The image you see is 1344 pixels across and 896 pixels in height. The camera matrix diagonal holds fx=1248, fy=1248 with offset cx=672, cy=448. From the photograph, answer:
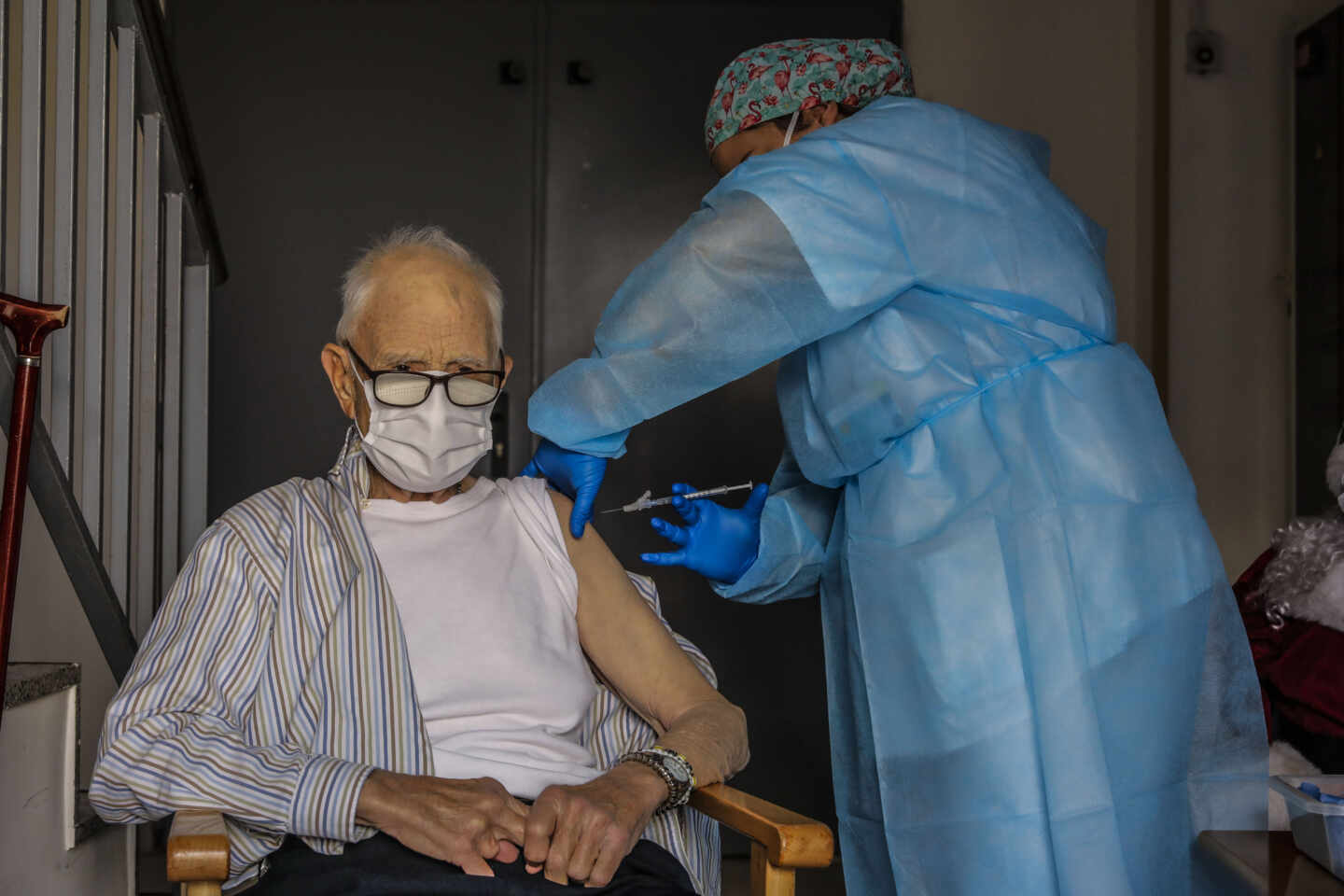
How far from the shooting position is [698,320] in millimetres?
1613

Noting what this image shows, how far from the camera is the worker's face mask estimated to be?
1.68 m

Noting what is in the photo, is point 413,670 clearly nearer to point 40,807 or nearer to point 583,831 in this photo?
A: point 583,831

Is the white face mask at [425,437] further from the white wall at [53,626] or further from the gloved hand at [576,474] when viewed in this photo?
the white wall at [53,626]

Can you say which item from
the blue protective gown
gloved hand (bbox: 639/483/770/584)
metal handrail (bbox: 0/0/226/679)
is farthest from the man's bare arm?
metal handrail (bbox: 0/0/226/679)

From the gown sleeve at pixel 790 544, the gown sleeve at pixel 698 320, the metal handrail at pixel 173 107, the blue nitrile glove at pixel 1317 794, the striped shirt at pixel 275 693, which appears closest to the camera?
the blue nitrile glove at pixel 1317 794

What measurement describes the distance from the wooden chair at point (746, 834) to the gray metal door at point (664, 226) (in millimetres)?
1790

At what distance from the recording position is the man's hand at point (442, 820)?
56.1 inches

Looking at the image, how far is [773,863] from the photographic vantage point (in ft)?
4.75

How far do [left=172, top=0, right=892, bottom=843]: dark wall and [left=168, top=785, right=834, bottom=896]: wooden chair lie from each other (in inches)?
71.7

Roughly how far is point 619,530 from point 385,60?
4.63ft

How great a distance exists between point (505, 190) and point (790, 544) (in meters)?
1.80

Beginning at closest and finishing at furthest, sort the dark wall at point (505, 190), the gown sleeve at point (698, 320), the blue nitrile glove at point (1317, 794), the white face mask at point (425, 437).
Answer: the blue nitrile glove at point (1317, 794)
the gown sleeve at point (698, 320)
the white face mask at point (425, 437)
the dark wall at point (505, 190)

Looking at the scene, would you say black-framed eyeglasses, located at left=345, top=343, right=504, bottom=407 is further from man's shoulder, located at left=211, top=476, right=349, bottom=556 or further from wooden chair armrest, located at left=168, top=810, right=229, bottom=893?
wooden chair armrest, located at left=168, top=810, right=229, bottom=893

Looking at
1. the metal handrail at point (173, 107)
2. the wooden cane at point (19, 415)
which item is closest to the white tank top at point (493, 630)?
the wooden cane at point (19, 415)
